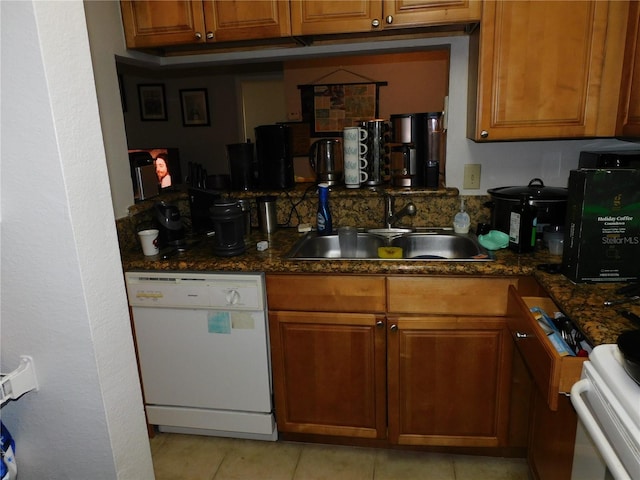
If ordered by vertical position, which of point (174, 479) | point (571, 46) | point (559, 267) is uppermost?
point (571, 46)

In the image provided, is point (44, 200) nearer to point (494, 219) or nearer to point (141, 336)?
point (141, 336)

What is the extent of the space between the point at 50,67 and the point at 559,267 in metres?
1.60

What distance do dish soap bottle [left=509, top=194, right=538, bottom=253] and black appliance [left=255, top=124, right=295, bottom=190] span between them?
1128mm

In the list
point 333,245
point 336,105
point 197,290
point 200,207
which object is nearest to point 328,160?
point 333,245

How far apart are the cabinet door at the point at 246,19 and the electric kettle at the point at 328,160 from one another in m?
0.61

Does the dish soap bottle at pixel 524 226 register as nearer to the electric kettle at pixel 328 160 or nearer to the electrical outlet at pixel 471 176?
the electrical outlet at pixel 471 176

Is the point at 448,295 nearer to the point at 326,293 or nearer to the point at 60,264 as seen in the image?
the point at 326,293

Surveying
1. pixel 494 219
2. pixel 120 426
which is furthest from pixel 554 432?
pixel 120 426

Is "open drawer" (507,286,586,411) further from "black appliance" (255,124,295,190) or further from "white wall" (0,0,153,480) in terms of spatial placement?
"black appliance" (255,124,295,190)

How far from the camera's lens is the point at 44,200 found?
35.1 inches

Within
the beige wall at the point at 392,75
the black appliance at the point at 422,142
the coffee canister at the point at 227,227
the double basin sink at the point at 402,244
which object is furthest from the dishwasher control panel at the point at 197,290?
the beige wall at the point at 392,75

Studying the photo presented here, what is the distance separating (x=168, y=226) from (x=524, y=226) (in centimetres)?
155

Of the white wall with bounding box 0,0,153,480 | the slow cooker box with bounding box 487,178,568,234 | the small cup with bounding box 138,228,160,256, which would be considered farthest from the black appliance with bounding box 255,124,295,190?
the white wall with bounding box 0,0,153,480

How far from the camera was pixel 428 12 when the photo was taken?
179cm
